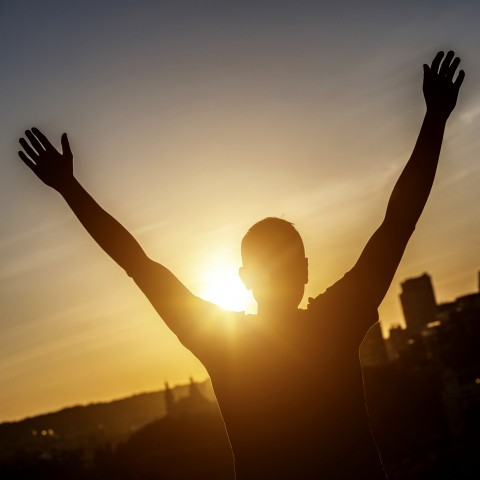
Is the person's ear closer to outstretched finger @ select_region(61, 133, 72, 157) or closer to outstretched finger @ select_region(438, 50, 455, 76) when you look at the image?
outstretched finger @ select_region(61, 133, 72, 157)

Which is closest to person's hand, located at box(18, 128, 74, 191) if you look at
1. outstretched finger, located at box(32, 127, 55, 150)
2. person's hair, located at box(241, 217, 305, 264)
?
outstretched finger, located at box(32, 127, 55, 150)

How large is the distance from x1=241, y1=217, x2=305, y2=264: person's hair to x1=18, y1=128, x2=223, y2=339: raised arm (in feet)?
0.99

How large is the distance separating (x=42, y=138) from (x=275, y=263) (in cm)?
102

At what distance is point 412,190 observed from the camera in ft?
8.95

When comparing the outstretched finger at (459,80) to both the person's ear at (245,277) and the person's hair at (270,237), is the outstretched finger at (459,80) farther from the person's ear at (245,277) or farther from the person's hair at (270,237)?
the person's ear at (245,277)

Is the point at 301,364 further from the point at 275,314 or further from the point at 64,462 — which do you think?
the point at 64,462

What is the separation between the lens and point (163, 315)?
2516 mm

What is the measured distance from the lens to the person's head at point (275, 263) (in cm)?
262

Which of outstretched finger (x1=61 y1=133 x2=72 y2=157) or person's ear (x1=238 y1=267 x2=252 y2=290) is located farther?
outstretched finger (x1=61 y1=133 x2=72 y2=157)

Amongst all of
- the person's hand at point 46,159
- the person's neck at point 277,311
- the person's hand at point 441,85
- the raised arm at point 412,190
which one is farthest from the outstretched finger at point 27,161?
the person's hand at point 441,85

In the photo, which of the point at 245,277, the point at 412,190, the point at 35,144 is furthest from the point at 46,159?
the point at 412,190

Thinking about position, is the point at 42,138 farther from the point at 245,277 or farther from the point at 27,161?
the point at 245,277

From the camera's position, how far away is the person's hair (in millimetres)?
2621

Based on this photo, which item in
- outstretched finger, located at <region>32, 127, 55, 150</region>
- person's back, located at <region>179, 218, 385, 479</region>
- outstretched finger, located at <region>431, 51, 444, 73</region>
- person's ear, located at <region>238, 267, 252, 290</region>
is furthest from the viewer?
outstretched finger, located at <region>431, 51, 444, 73</region>
